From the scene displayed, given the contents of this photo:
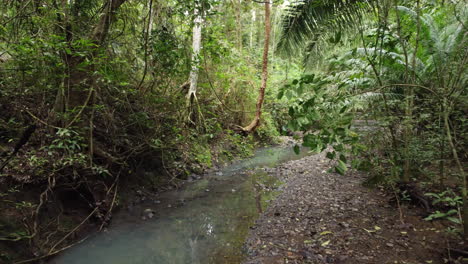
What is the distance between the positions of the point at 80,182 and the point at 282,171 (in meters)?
5.89

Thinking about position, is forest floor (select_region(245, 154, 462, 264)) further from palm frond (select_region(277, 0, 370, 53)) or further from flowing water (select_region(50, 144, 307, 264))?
palm frond (select_region(277, 0, 370, 53))

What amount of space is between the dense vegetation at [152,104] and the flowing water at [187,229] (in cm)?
45

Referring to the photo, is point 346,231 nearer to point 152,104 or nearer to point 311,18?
point 152,104

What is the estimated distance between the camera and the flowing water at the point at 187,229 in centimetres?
375

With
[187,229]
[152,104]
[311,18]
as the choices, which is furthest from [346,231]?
[311,18]

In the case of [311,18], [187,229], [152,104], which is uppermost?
[311,18]

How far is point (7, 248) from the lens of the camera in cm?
315

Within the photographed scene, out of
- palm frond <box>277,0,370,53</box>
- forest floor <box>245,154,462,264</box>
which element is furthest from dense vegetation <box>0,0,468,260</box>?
forest floor <box>245,154,462,264</box>

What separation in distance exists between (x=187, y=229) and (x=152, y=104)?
2.60 metres

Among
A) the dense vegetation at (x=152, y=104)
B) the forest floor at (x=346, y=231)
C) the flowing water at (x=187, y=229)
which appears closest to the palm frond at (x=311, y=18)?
the dense vegetation at (x=152, y=104)

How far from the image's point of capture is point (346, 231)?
3.78 meters

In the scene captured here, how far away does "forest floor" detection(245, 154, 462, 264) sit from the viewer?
121 inches

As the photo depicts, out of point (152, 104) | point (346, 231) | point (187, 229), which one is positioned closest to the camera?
point (346, 231)

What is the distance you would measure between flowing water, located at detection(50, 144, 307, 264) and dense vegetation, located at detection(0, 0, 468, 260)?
17.8 inches
